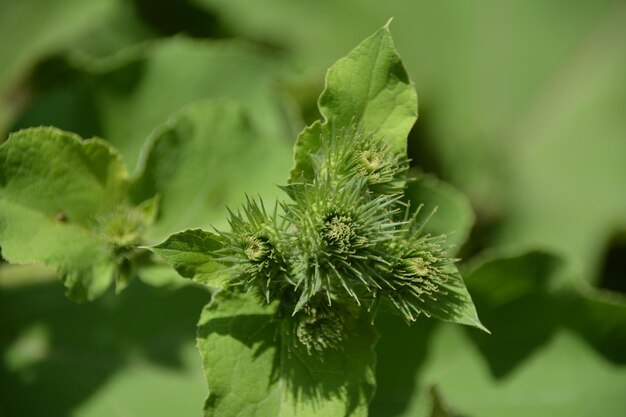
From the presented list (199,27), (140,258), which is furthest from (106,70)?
(199,27)

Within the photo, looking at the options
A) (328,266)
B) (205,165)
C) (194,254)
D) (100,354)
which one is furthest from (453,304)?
(100,354)

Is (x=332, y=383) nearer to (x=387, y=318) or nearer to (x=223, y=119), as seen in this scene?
(x=387, y=318)

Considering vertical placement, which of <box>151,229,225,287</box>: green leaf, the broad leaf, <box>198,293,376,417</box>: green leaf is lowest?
<box>198,293,376,417</box>: green leaf

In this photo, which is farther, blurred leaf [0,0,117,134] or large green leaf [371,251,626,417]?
blurred leaf [0,0,117,134]

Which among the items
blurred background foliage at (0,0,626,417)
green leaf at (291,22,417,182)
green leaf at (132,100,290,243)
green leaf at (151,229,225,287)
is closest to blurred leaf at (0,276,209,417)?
blurred background foliage at (0,0,626,417)

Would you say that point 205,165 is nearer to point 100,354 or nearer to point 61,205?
point 61,205

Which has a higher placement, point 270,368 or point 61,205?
point 61,205

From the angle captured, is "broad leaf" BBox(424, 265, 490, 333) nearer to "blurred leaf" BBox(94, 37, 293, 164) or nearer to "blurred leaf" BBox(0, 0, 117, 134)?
"blurred leaf" BBox(94, 37, 293, 164)
